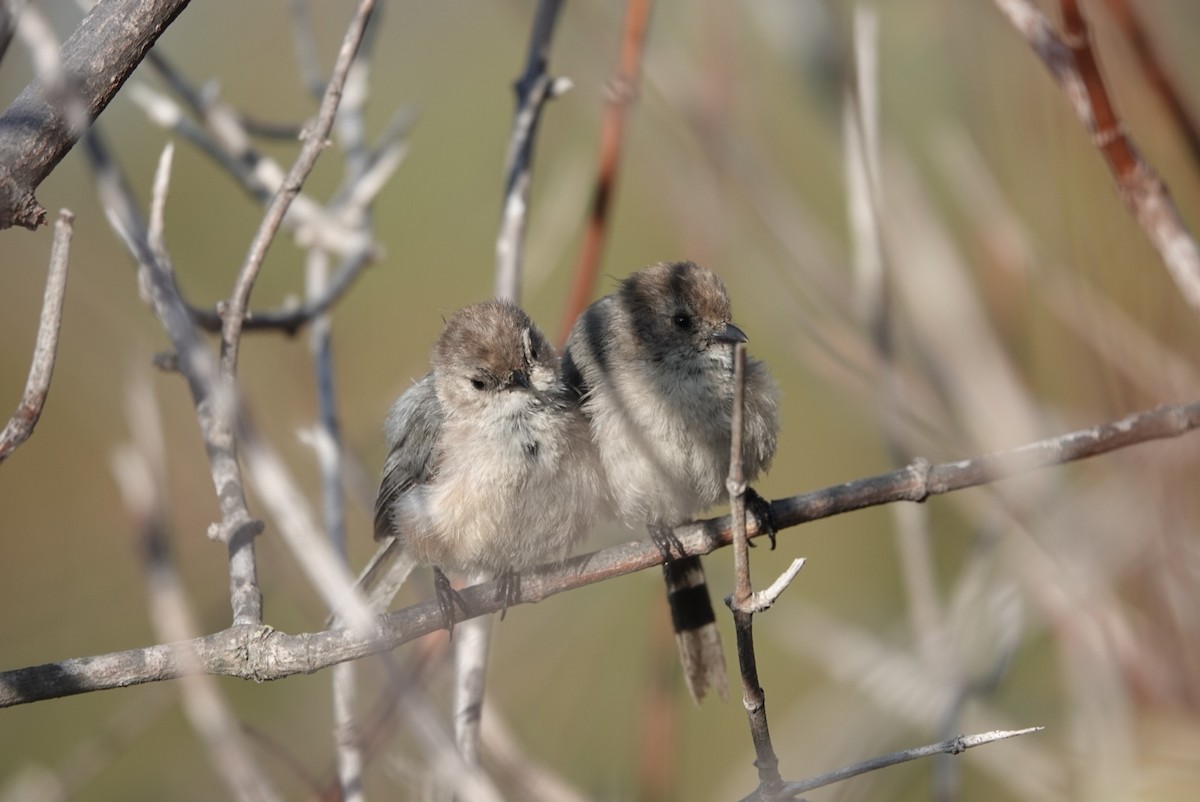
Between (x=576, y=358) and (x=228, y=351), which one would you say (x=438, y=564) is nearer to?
(x=576, y=358)

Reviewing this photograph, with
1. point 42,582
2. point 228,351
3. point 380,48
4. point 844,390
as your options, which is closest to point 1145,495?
point 844,390

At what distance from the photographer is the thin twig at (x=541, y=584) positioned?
1.66m

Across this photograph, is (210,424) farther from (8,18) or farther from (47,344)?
(8,18)

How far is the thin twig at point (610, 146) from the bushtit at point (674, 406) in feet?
0.75

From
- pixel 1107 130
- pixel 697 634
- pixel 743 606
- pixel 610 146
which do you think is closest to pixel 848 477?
pixel 697 634

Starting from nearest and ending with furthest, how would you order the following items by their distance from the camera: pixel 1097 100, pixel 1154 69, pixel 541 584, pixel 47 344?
pixel 47 344 < pixel 1097 100 < pixel 1154 69 < pixel 541 584

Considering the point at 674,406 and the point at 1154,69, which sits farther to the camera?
the point at 674,406

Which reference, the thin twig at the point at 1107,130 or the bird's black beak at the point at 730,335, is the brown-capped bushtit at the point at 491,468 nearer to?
the bird's black beak at the point at 730,335

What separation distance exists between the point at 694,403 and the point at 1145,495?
1138mm

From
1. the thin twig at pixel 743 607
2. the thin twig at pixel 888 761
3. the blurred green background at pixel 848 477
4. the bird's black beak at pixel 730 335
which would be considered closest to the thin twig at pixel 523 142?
the blurred green background at pixel 848 477

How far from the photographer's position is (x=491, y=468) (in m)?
2.85

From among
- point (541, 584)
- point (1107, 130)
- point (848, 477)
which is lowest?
point (541, 584)

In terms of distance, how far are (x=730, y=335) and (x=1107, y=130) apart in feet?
4.08

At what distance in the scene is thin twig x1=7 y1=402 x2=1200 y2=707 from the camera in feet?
5.46
